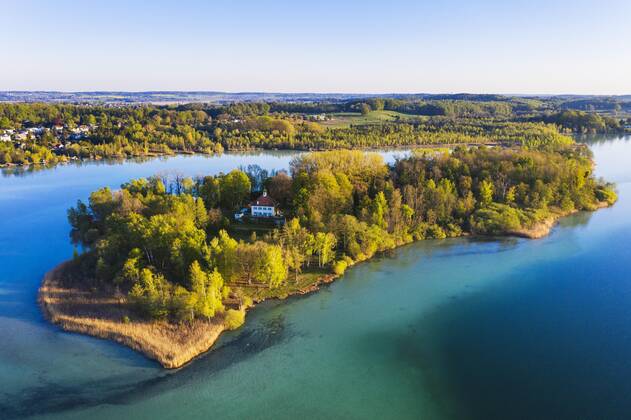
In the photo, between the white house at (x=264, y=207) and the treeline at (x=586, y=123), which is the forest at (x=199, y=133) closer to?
the treeline at (x=586, y=123)

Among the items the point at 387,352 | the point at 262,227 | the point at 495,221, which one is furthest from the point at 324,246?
the point at 495,221

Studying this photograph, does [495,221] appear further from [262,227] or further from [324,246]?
[262,227]

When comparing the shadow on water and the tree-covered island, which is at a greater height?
the tree-covered island

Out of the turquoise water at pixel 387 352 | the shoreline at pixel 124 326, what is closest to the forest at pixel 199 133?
the turquoise water at pixel 387 352

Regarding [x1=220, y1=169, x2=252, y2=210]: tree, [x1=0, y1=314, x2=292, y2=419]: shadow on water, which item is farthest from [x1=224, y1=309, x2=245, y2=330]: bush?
[x1=220, y1=169, x2=252, y2=210]: tree

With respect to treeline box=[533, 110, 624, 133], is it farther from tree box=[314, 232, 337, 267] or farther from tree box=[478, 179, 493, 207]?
tree box=[314, 232, 337, 267]
